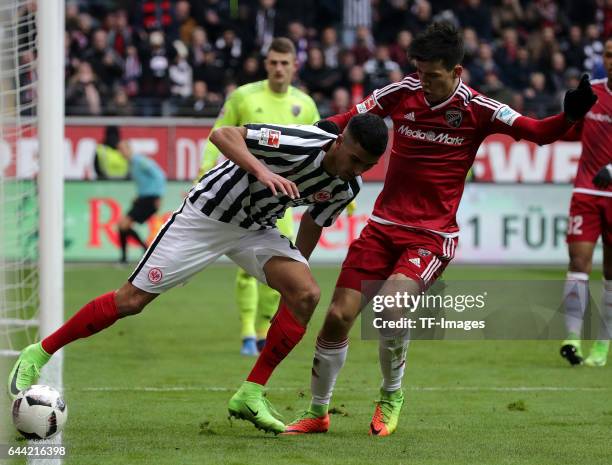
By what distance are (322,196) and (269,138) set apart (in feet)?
1.44

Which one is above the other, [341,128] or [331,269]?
[341,128]

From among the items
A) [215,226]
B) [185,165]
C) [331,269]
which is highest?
[215,226]

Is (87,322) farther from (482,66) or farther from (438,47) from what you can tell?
(482,66)

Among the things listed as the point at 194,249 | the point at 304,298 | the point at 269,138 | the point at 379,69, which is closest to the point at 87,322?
the point at 194,249

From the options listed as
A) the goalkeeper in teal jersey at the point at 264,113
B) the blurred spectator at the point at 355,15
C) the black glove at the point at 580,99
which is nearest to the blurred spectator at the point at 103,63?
the blurred spectator at the point at 355,15

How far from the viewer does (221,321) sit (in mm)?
11703

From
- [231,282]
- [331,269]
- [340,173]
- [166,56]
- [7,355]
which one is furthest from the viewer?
[166,56]

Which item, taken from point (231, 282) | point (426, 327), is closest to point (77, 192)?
point (231, 282)

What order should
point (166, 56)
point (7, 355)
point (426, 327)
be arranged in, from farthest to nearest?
point (166, 56) → point (7, 355) → point (426, 327)

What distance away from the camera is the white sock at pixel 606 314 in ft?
29.3

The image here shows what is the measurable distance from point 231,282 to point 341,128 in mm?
9507

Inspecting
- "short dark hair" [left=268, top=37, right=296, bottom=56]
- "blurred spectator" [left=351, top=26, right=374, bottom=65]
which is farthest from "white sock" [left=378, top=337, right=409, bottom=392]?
"blurred spectator" [left=351, top=26, right=374, bottom=65]

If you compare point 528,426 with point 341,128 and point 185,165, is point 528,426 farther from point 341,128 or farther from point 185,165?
point 185,165

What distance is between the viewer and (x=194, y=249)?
243 inches
